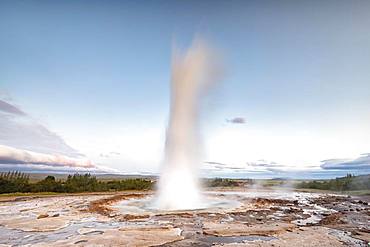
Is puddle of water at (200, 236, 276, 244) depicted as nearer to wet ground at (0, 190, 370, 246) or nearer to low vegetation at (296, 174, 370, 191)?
wet ground at (0, 190, 370, 246)

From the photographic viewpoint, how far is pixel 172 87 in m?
28.1

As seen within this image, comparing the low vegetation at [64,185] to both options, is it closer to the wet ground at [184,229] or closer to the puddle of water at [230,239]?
the wet ground at [184,229]

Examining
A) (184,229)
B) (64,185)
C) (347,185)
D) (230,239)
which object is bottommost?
(230,239)

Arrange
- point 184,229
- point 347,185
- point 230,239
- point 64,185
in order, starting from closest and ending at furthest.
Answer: point 230,239 < point 184,229 < point 64,185 < point 347,185

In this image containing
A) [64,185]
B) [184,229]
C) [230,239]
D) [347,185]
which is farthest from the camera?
[347,185]

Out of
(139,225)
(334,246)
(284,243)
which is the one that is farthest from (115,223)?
(334,246)

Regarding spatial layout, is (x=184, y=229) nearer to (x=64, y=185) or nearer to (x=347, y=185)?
(x=64, y=185)

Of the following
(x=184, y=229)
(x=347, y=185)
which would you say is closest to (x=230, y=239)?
(x=184, y=229)

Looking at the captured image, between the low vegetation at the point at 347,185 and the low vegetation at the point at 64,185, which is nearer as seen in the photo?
the low vegetation at the point at 64,185

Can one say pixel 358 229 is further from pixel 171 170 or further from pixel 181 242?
pixel 171 170

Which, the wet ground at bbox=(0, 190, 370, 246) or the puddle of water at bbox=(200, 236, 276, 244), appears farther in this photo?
the puddle of water at bbox=(200, 236, 276, 244)

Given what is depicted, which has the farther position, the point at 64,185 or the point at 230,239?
the point at 64,185

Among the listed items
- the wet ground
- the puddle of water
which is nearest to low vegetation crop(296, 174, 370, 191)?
the wet ground

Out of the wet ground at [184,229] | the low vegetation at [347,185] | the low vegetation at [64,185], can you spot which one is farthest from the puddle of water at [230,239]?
the low vegetation at [347,185]
